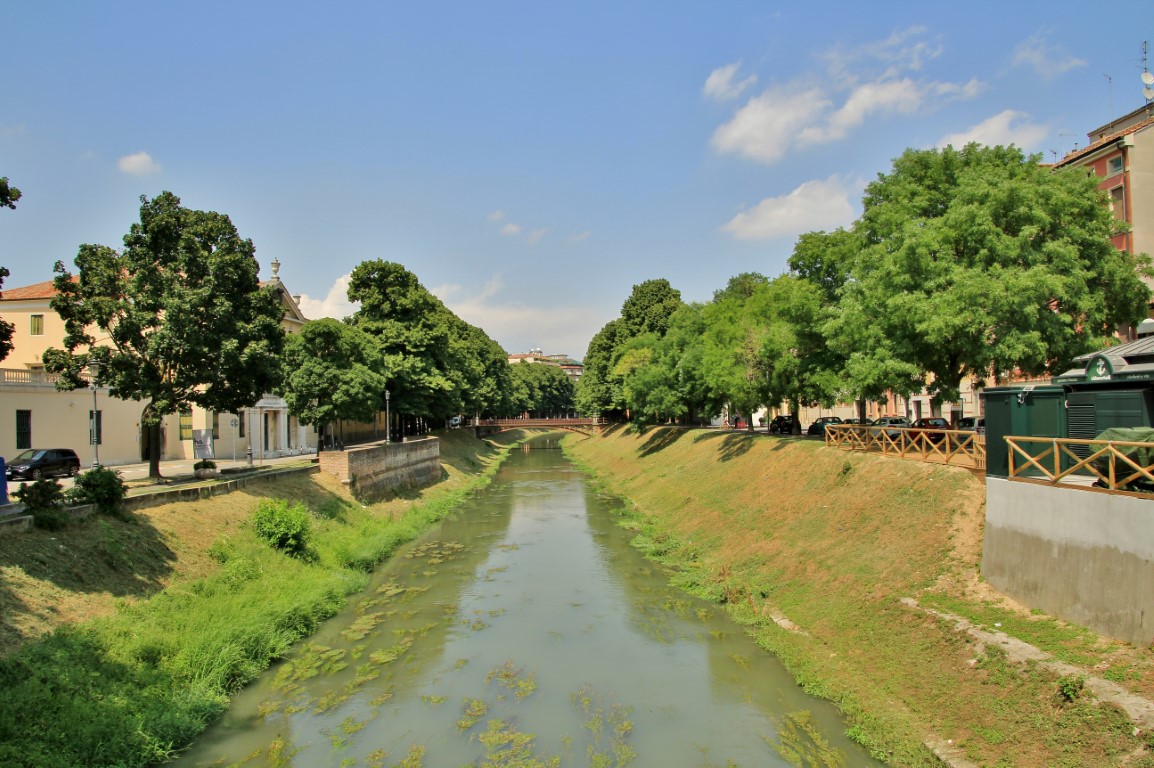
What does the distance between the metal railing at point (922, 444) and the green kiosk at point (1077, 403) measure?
2.69 metres

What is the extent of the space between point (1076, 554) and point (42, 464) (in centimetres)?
3512

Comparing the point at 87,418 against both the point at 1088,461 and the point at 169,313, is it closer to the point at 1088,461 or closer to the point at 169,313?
the point at 169,313

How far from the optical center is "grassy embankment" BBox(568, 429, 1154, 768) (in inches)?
399

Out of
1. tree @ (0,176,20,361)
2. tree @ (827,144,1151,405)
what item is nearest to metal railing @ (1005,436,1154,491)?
tree @ (827,144,1151,405)

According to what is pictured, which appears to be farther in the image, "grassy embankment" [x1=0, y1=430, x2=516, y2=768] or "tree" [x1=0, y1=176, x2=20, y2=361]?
"tree" [x1=0, y1=176, x2=20, y2=361]

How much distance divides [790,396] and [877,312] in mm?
10396

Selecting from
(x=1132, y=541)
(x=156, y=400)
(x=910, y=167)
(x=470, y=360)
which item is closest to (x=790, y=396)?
(x=910, y=167)

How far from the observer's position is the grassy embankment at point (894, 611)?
10.1m

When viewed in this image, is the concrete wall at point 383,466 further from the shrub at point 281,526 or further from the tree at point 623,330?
the tree at point 623,330

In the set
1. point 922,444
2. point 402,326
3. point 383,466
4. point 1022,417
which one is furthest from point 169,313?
point 402,326

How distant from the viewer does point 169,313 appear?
22.4 m

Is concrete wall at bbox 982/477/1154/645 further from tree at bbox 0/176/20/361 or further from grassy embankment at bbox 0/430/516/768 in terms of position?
tree at bbox 0/176/20/361

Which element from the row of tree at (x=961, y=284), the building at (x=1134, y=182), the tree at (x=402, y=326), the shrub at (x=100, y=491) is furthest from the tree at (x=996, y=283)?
A: the tree at (x=402, y=326)

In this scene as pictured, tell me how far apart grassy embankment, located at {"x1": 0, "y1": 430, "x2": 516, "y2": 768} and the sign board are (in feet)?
68.9
